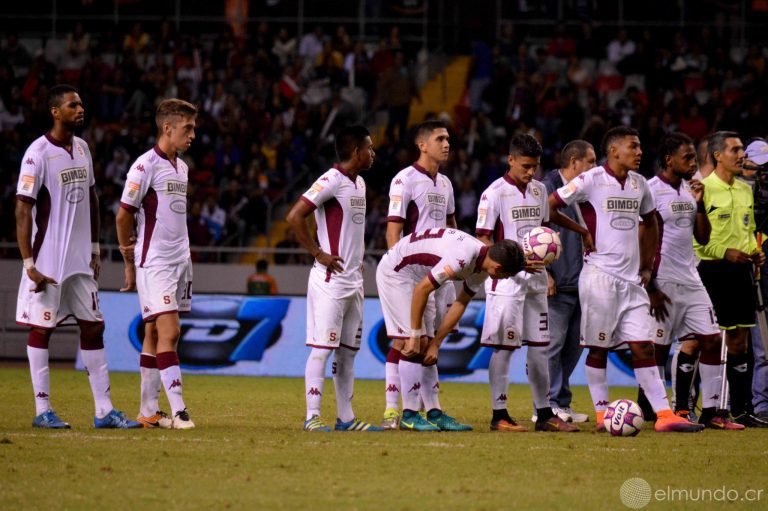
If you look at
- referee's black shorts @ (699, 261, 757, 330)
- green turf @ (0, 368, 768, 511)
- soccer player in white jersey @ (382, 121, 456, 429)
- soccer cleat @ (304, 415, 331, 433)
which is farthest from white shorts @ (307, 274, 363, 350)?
referee's black shorts @ (699, 261, 757, 330)

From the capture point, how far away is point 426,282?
402 inches

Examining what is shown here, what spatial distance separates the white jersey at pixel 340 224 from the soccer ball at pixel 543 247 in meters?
1.44

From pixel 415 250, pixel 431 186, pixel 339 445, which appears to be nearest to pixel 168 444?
pixel 339 445

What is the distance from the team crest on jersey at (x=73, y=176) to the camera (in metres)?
10.6

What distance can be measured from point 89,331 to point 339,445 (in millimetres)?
2514

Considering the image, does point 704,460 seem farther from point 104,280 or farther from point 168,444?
point 104,280

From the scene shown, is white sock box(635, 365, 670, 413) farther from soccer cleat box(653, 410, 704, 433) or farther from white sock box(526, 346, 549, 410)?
white sock box(526, 346, 549, 410)

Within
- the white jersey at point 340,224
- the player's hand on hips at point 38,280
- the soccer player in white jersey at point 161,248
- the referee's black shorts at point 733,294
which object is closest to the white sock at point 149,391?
the soccer player in white jersey at point 161,248

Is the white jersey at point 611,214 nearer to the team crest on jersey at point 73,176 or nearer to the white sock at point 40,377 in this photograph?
the team crest on jersey at point 73,176

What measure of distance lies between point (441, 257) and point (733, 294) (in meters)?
3.41

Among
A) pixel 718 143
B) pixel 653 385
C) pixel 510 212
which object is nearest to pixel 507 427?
pixel 653 385

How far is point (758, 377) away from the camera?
12688mm

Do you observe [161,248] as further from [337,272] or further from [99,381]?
[337,272]

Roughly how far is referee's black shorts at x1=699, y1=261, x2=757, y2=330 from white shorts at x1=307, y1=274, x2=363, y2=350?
11.9ft
